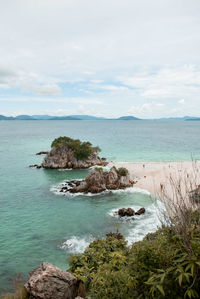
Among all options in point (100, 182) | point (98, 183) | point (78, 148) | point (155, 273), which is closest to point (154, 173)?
point (100, 182)

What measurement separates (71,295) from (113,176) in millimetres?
38225

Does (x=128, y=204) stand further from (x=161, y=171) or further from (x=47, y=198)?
(x=161, y=171)

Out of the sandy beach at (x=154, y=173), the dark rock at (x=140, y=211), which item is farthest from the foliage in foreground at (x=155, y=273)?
the sandy beach at (x=154, y=173)

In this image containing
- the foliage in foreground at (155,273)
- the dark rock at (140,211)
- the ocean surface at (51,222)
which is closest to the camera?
the foliage in foreground at (155,273)

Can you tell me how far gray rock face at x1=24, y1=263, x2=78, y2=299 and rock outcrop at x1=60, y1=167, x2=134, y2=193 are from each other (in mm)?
33812

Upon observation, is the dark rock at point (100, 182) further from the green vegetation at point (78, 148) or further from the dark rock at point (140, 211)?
the green vegetation at point (78, 148)

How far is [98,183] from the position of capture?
47750 mm

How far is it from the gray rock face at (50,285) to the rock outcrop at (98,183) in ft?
111

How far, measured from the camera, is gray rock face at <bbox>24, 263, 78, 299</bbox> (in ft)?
36.7

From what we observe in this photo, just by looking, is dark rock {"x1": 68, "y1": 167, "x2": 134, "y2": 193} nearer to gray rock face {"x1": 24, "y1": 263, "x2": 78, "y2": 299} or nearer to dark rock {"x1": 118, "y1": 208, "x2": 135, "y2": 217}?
dark rock {"x1": 118, "y1": 208, "x2": 135, "y2": 217}

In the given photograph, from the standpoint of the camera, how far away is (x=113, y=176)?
163 ft

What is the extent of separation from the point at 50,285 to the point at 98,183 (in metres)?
36.5

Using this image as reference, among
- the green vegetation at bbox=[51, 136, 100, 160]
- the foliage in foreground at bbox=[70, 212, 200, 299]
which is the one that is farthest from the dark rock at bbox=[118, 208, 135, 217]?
the green vegetation at bbox=[51, 136, 100, 160]

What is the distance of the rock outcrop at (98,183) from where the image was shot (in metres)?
46.5
